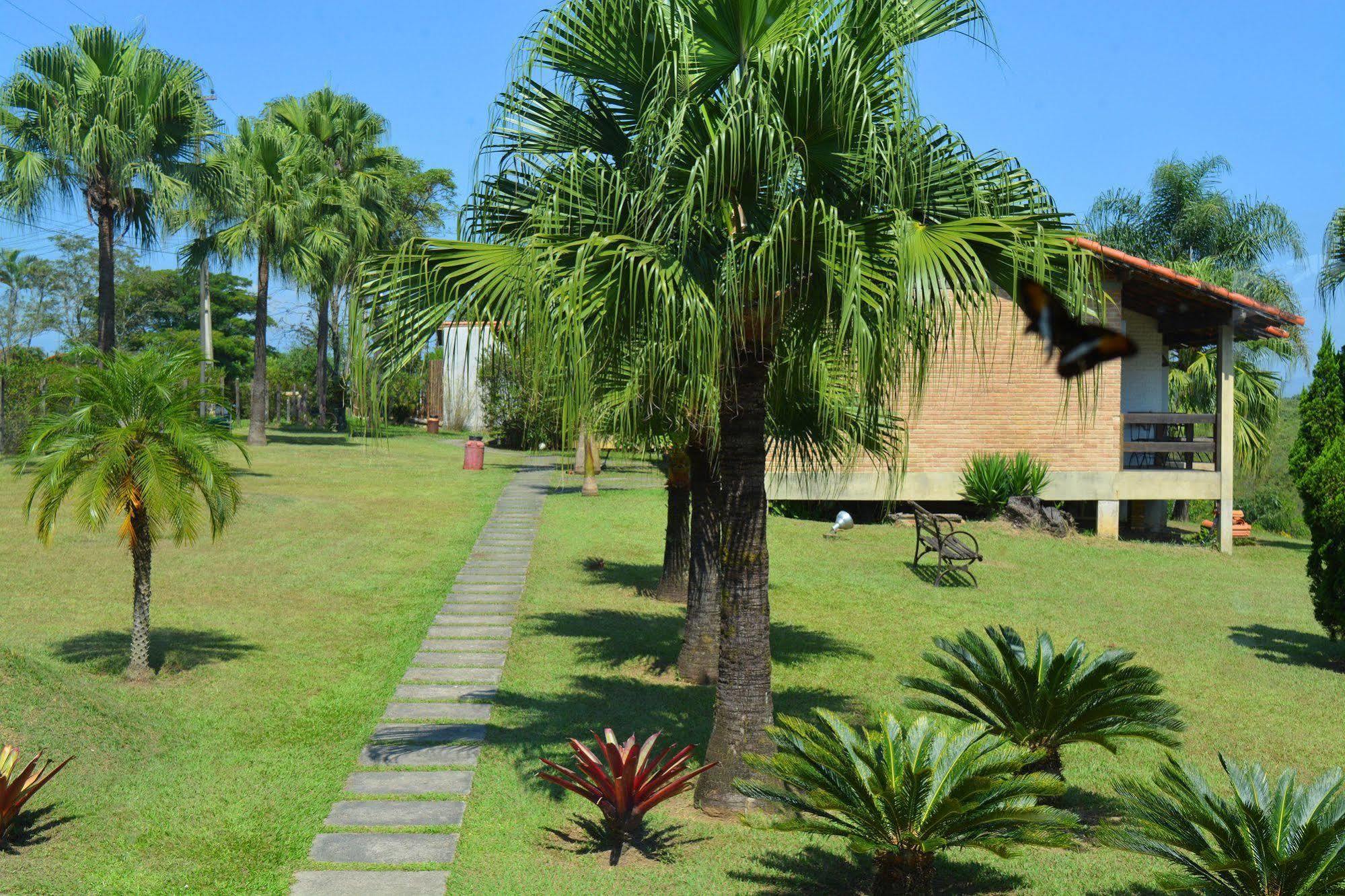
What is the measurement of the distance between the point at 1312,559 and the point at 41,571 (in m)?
15.2

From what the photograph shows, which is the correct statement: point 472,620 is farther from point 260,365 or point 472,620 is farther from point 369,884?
point 260,365

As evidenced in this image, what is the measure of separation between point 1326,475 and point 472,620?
9464mm

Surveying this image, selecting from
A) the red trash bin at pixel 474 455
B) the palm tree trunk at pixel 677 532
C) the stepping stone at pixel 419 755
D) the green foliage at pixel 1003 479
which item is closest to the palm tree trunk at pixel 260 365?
the red trash bin at pixel 474 455

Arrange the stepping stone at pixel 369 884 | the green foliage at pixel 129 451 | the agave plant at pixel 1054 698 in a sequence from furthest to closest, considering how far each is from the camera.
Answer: the green foliage at pixel 129 451, the agave plant at pixel 1054 698, the stepping stone at pixel 369 884

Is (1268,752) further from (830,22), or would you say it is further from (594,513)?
(594,513)

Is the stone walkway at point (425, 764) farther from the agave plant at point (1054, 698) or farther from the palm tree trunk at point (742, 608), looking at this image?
the agave plant at point (1054, 698)

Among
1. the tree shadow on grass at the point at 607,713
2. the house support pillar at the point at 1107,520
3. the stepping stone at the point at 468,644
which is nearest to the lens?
the tree shadow on grass at the point at 607,713

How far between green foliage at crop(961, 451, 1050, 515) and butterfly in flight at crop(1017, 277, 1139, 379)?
14.0m

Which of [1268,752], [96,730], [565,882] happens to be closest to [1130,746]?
[1268,752]

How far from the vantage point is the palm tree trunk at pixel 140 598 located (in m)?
9.75

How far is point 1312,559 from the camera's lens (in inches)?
494

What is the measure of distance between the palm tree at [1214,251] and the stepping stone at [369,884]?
26.6 m

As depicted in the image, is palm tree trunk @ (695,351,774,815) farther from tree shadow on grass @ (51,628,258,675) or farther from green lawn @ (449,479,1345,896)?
tree shadow on grass @ (51,628,258,675)

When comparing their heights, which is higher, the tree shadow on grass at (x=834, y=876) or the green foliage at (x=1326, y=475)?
the green foliage at (x=1326, y=475)
